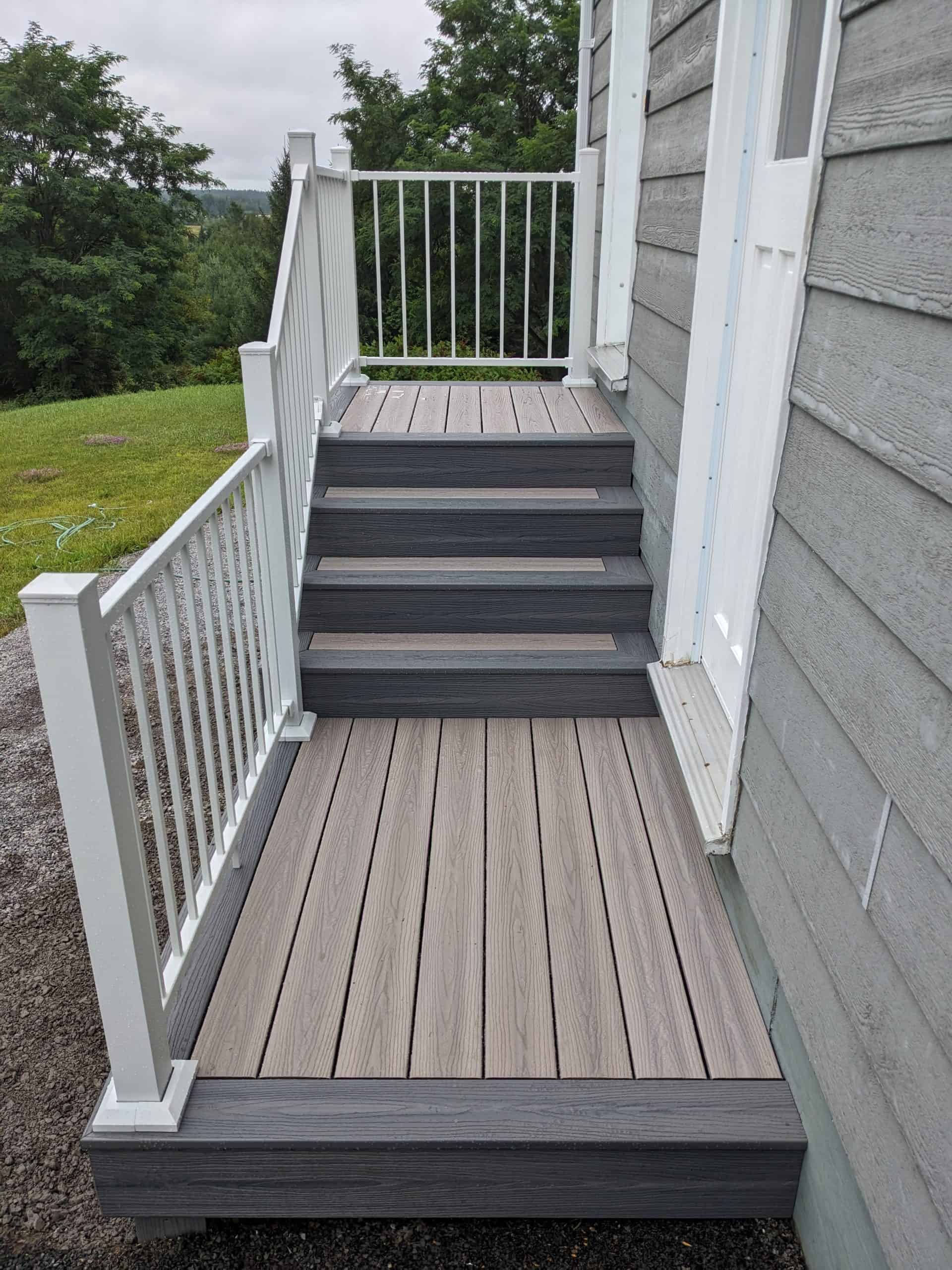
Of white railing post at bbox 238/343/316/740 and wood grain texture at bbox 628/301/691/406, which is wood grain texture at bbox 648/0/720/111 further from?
white railing post at bbox 238/343/316/740

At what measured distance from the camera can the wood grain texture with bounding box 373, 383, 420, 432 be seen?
3.72 m

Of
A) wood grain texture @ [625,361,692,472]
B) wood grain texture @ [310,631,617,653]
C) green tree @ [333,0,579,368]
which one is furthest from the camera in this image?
green tree @ [333,0,579,368]

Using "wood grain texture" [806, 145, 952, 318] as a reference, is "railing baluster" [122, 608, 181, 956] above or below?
below

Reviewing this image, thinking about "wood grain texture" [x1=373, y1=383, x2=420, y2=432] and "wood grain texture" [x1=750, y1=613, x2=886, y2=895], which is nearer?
"wood grain texture" [x1=750, y1=613, x2=886, y2=895]

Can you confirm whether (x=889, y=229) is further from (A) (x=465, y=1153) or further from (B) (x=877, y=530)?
(A) (x=465, y=1153)

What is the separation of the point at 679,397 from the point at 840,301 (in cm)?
132

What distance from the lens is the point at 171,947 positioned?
1719mm

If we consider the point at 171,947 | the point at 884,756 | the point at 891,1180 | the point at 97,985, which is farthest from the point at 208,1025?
the point at 884,756

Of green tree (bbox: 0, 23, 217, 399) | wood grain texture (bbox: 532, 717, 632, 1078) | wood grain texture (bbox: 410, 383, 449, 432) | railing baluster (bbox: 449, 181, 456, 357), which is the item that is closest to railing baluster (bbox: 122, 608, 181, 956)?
wood grain texture (bbox: 532, 717, 632, 1078)

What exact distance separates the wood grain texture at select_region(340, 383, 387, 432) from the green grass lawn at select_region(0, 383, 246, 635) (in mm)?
1406

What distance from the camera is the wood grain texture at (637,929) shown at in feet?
5.56

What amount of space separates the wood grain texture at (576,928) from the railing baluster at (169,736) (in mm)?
744

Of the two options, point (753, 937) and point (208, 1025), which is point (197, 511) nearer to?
point (208, 1025)

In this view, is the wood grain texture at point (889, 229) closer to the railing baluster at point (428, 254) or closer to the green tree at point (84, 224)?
the railing baluster at point (428, 254)
